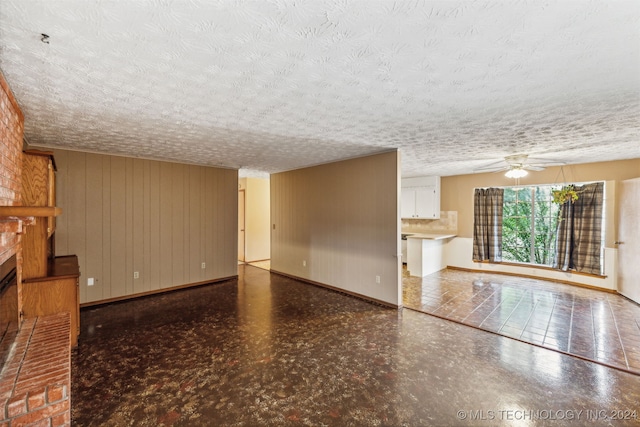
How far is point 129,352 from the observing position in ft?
9.37

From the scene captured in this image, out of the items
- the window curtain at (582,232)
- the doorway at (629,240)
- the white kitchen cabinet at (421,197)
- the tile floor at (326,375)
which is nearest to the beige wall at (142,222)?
the tile floor at (326,375)

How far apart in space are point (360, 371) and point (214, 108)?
2.69 m

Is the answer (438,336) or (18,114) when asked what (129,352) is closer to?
→ (18,114)

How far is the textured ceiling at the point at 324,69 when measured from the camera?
→ 4.24 ft

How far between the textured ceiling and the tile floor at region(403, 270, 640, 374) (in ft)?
7.67

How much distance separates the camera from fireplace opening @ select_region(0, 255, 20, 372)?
1846 mm

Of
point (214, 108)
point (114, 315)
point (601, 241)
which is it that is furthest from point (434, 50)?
point (601, 241)

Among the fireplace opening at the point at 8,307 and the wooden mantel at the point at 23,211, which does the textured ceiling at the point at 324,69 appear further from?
the fireplace opening at the point at 8,307

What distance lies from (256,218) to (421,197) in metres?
4.59

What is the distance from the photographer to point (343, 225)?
4.98 metres

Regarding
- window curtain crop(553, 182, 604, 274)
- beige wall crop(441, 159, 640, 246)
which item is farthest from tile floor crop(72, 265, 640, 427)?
beige wall crop(441, 159, 640, 246)

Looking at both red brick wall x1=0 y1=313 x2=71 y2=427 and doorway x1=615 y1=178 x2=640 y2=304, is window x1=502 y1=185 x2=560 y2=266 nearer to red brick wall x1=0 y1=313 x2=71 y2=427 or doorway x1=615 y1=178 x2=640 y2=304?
doorway x1=615 y1=178 x2=640 y2=304

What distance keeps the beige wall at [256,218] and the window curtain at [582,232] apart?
6.83 meters

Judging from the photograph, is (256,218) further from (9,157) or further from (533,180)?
(533,180)
